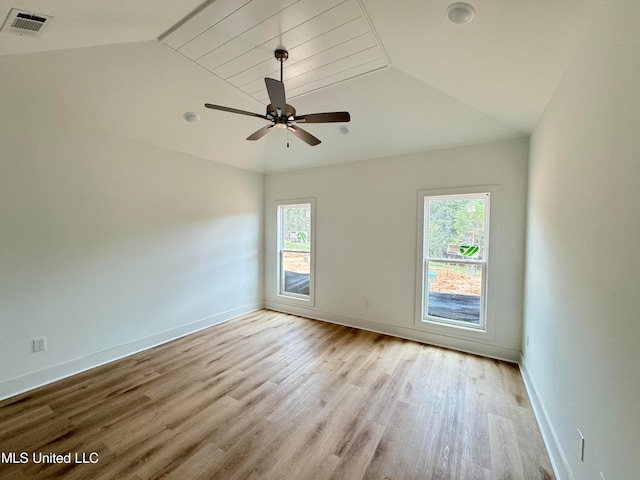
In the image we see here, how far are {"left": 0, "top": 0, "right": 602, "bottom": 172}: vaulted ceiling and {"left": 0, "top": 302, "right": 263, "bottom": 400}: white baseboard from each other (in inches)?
96.4

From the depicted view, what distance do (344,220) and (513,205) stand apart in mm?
2195

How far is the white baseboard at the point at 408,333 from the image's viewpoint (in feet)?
10.4

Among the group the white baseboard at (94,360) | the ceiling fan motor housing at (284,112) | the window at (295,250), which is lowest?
the white baseboard at (94,360)

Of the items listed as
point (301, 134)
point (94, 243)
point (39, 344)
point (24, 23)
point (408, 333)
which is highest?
point (24, 23)

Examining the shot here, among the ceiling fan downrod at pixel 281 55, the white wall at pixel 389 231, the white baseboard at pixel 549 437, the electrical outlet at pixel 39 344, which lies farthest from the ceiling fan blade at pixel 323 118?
the electrical outlet at pixel 39 344

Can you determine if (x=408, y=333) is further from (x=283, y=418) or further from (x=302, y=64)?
(x=302, y=64)

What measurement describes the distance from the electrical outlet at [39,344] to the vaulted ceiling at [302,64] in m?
2.11

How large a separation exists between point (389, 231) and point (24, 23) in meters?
3.80

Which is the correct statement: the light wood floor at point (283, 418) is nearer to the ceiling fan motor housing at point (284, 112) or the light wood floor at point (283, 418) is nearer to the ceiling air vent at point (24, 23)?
the ceiling fan motor housing at point (284, 112)

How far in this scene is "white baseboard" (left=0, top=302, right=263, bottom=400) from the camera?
243 centimetres

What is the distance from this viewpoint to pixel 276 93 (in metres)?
1.85

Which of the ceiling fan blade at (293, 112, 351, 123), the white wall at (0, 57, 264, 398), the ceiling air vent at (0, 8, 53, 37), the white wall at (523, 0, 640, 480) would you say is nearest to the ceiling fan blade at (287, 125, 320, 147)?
the ceiling fan blade at (293, 112, 351, 123)

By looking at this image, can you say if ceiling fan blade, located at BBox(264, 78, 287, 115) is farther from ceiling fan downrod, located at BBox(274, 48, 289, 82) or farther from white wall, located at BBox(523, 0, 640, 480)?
white wall, located at BBox(523, 0, 640, 480)

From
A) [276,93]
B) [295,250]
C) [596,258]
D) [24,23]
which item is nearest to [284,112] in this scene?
[276,93]
